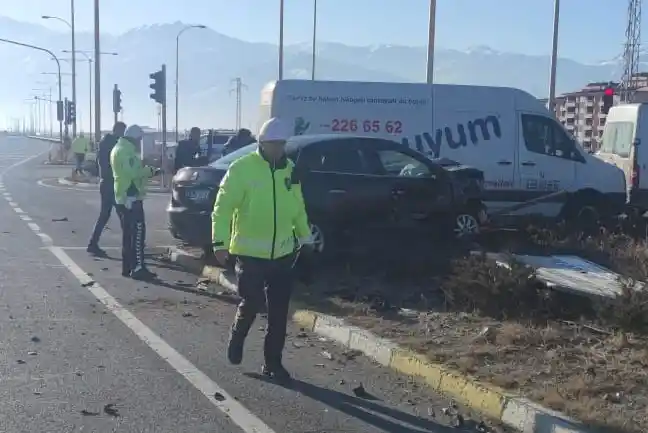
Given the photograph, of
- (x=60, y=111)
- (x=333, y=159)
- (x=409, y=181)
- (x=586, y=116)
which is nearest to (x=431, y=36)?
(x=586, y=116)

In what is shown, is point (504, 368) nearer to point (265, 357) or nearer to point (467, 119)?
point (265, 357)

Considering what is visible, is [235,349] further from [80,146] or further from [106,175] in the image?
[80,146]

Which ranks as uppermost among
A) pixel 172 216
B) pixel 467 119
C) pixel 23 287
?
pixel 467 119

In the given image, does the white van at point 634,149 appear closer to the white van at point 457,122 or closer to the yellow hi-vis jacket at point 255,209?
the white van at point 457,122

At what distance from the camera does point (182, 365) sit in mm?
6867

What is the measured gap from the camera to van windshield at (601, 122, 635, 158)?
18172 millimetres

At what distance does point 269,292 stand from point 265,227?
0.49m

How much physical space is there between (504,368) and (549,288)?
1.55 metres

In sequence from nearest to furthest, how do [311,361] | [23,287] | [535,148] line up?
[311,361] < [23,287] < [535,148]

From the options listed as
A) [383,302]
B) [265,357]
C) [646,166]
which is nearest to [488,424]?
[265,357]

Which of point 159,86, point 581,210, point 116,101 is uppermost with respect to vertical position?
point 159,86

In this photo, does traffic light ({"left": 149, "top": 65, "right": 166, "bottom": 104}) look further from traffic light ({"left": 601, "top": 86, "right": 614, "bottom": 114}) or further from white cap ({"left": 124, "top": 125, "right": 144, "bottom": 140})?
white cap ({"left": 124, "top": 125, "right": 144, "bottom": 140})

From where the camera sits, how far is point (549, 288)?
773cm

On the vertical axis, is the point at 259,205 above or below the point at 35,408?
above
